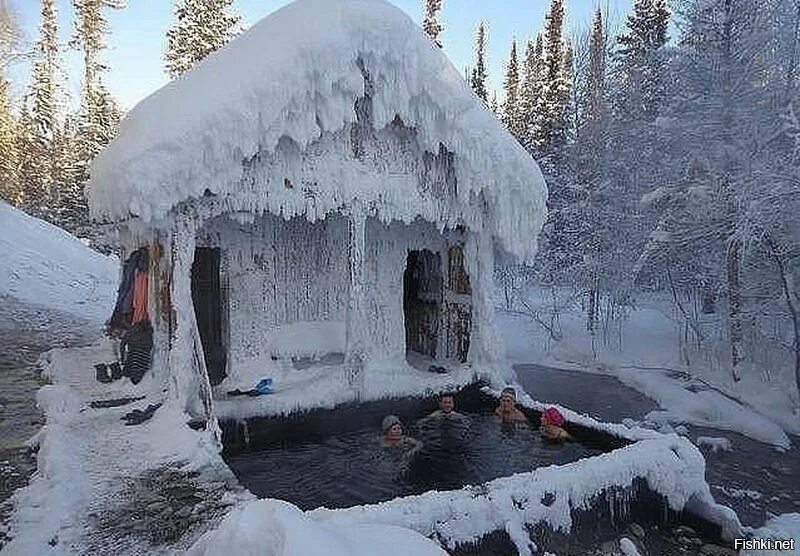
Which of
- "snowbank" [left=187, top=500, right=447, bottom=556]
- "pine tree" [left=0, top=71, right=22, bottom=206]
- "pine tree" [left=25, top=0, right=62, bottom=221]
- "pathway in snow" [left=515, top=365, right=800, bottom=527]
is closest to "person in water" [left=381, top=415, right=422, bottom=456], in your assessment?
"pathway in snow" [left=515, top=365, right=800, bottom=527]

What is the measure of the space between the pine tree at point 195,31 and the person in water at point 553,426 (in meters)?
28.9

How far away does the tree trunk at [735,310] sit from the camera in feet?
46.7

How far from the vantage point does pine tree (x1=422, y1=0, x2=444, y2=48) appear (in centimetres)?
3522

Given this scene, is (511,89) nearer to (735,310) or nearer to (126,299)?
(735,310)

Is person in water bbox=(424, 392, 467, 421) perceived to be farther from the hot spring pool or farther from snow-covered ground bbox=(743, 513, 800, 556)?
snow-covered ground bbox=(743, 513, 800, 556)

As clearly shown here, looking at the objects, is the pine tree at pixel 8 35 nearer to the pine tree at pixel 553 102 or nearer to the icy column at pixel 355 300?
the pine tree at pixel 553 102

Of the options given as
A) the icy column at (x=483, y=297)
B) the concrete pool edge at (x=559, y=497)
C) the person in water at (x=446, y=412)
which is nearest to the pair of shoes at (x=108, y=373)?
the concrete pool edge at (x=559, y=497)

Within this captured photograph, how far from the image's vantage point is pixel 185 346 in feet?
22.1

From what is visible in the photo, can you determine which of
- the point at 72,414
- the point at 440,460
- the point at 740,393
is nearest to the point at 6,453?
the point at 72,414

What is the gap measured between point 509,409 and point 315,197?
172 inches

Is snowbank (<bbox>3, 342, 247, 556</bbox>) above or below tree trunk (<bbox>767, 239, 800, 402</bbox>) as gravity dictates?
below

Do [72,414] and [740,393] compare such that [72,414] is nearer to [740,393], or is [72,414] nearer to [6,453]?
[6,453]

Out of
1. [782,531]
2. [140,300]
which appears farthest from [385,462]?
[782,531]

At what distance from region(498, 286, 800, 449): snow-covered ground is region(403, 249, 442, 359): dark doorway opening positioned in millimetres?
5225
